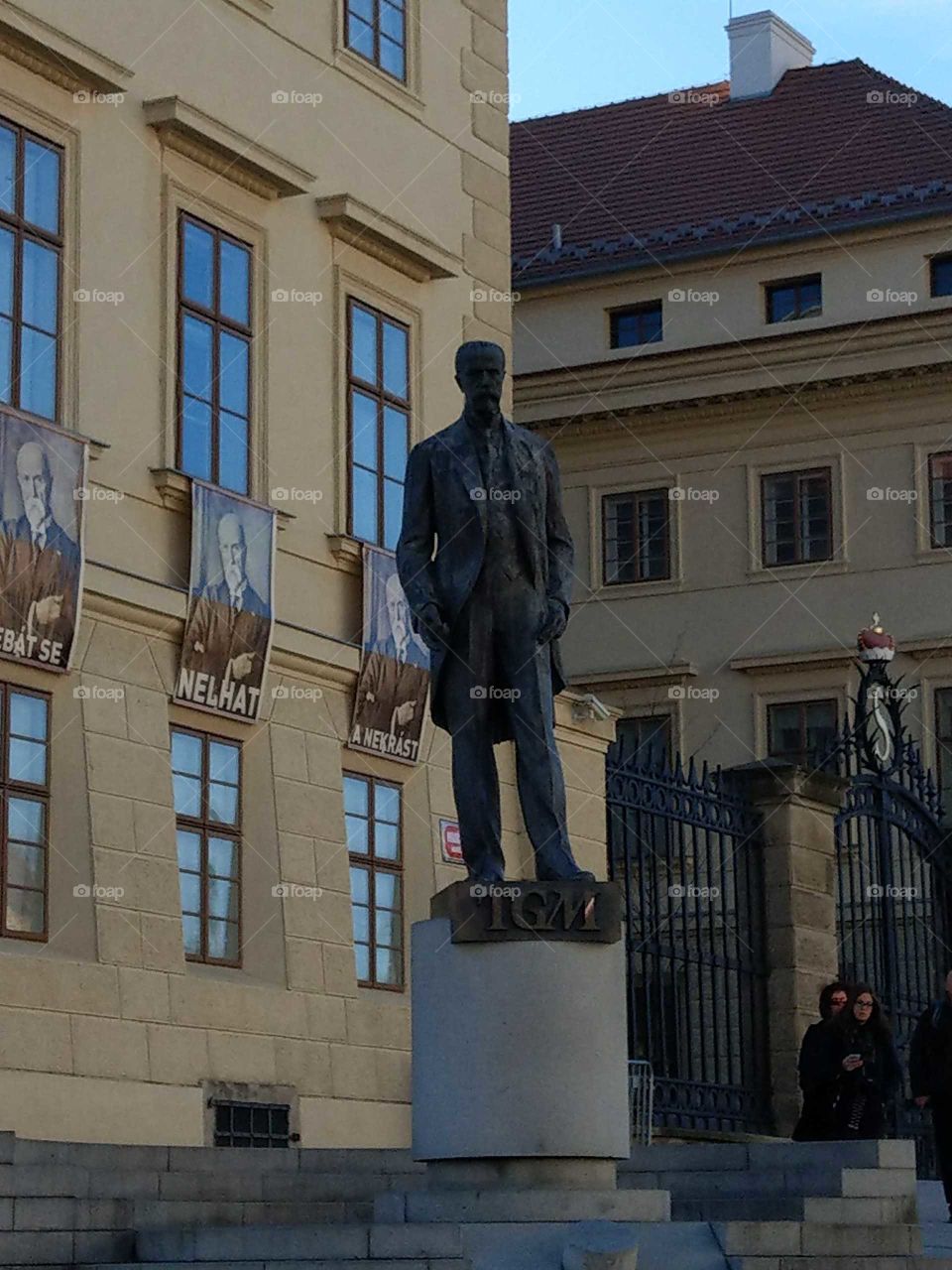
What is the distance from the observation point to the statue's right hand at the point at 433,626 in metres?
13.7

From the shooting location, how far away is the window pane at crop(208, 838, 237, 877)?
72.0ft

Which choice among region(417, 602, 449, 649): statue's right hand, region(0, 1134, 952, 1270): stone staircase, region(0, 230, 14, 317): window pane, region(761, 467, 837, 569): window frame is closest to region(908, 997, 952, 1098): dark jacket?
region(0, 1134, 952, 1270): stone staircase

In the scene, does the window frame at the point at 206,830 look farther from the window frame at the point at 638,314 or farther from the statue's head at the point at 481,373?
the window frame at the point at 638,314

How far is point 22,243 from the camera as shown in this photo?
20703 mm

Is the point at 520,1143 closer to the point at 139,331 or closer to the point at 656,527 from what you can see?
the point at 139,331

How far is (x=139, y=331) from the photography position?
21953 millimetres

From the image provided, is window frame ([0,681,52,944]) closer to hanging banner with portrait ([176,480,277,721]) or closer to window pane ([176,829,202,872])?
window pane ([176,829,202,872])

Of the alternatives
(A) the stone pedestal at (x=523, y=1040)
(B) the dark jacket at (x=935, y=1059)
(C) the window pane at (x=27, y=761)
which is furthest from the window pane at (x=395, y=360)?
(A) the stone pedestal at (x=523, y=1040)

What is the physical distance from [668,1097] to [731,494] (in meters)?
20.6

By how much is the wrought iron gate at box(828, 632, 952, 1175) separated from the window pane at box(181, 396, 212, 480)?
632cm

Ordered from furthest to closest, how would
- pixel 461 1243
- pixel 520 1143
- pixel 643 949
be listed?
pixel 643 949, pixel 520 1143, pixel 461 1243

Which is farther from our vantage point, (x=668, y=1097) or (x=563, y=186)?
(x=563, y=186)

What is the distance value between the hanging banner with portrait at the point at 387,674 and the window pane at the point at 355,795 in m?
0.28

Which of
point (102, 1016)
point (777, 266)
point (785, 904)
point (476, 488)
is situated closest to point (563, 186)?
point (777, 266)
